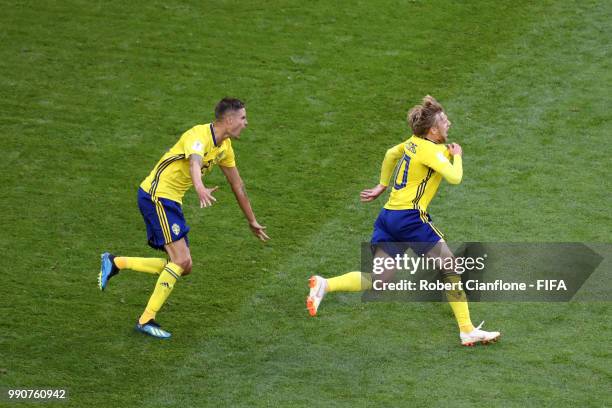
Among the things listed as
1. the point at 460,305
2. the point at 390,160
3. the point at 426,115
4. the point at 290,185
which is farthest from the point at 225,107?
the point at 290,185

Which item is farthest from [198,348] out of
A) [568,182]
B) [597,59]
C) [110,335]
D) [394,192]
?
[597,59]

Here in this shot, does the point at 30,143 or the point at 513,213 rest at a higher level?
the point at 30,143

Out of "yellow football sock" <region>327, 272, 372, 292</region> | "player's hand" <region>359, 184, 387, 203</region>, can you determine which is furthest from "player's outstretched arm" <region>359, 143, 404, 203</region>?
"yellow football sock" <region>327, 272, 372, 292</region>

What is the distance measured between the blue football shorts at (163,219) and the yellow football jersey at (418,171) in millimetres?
1753

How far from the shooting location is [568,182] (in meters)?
11.2

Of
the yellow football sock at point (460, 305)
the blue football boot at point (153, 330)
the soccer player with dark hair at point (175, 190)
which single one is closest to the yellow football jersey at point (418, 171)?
the yellow football sock at point (460, 305)

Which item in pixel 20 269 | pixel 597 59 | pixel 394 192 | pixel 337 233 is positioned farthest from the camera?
pixel 597 59

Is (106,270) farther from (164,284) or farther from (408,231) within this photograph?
A: (408,231)

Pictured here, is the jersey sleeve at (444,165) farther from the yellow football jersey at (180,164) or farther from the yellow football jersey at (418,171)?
the yellow football jersey at (180,164)

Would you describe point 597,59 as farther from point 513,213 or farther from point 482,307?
point 482,307

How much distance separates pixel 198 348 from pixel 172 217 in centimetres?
110

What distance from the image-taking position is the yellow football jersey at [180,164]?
862 centimetres

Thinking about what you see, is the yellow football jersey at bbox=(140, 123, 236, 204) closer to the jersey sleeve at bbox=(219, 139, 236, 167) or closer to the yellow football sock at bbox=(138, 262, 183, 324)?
the jersey sleeve at bbox=(219, 139, 236, 167)

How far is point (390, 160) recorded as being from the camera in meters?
8.93
